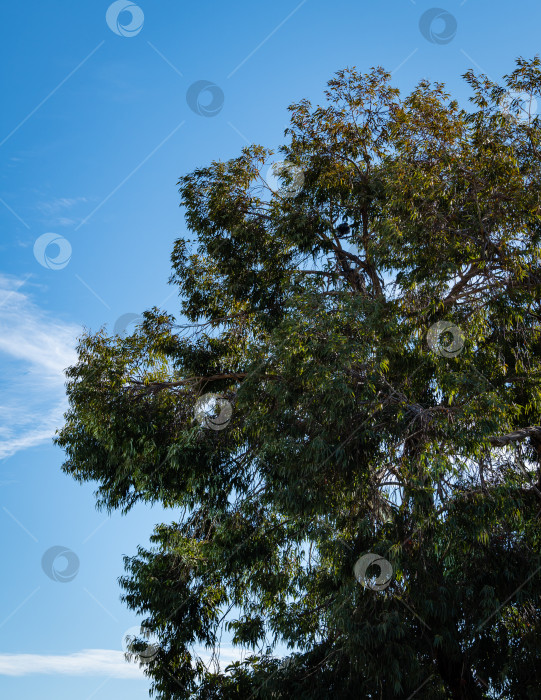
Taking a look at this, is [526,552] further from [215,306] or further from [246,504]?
[215,306]

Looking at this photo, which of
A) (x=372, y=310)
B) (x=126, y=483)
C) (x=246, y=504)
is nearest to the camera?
(x=372, y=310)

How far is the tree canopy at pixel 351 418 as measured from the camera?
20.9 feet

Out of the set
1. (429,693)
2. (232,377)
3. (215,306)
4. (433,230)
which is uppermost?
(215,306)

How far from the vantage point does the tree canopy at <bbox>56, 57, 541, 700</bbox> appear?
638cm

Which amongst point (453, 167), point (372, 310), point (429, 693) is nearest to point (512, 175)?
point (453, 167)

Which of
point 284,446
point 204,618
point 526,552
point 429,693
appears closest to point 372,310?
point 284,446

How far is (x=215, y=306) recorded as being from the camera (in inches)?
402

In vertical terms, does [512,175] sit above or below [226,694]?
above

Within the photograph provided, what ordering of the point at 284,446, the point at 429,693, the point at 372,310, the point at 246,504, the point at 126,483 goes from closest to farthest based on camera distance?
the point at 429,693
the point at 284,446
the point at 372,310
the point at 246,504
the point at 126,483

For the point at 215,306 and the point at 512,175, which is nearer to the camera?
the point at 512,175

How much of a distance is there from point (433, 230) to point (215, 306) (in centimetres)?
370

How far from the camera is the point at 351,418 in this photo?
677 cm

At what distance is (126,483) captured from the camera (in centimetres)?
962

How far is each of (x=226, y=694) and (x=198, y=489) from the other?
2395 mm
